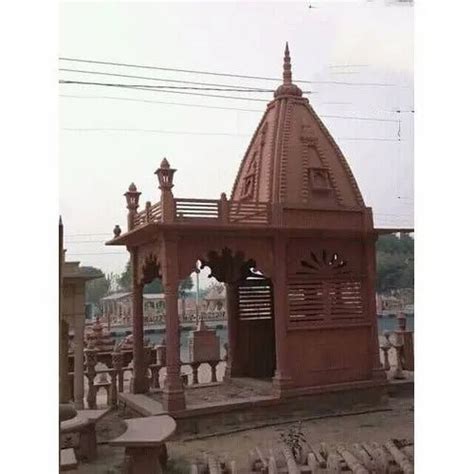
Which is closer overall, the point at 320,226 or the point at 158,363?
the point at 158,363

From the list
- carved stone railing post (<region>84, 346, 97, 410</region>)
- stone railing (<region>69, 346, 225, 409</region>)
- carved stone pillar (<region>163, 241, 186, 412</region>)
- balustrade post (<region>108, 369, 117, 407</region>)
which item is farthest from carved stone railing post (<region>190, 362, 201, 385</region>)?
carved stone railing post (<region>84, 346, 97, 410</region>)

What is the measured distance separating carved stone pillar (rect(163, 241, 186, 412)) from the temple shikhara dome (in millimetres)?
404

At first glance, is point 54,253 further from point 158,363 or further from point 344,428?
point 344,428

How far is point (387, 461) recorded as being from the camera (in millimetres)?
2699

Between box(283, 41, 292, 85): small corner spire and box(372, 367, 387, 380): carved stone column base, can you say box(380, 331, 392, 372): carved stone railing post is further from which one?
box(283, 41, 292, 85): small corner spire

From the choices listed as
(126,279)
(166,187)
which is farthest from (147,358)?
(166,187)

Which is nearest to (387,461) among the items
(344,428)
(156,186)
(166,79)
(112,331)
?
(344,428)

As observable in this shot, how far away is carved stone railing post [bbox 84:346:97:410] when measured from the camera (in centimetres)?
256

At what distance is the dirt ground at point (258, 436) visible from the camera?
2.46 metres

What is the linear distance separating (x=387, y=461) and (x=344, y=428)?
0.22m

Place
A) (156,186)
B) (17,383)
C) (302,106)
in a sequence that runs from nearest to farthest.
Result: (17,383), (156,186), (302,106)

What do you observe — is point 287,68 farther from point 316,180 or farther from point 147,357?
point 147,357

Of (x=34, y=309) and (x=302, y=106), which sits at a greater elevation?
(x=302, y=106)

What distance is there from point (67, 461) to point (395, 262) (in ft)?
5.29
